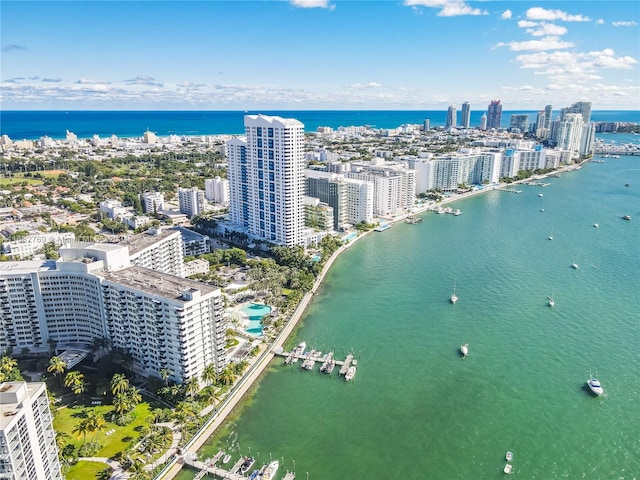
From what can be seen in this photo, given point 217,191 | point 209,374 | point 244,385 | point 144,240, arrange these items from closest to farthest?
point 209,374
point 244,385
point 144,240
point 217,191

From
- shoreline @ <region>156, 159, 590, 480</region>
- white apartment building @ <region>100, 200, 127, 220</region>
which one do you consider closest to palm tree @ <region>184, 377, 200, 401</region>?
shoreline @ <region>156, 159, 590, 480</region>

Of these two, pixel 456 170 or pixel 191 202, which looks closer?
pixel 191 202

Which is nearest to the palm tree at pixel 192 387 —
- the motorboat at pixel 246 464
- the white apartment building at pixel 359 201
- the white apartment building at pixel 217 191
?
the motorboat at pixel 246 464

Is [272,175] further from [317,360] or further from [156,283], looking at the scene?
[317,360]

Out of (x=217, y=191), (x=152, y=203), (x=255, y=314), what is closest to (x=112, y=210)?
(x=152, y=203)

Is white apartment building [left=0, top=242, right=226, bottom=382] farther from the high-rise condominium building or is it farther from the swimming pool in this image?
the high-rise condominium building
